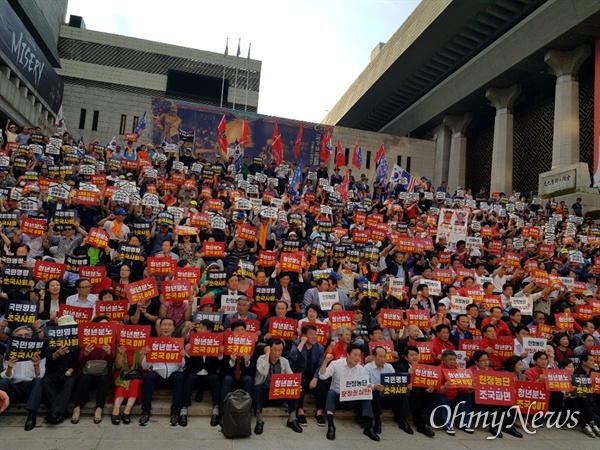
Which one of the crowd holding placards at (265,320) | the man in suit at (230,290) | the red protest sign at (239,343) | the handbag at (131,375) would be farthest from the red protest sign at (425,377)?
the handbag at (131,375)

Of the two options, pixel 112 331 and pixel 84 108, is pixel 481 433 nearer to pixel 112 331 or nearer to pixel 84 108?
pixel 112 331

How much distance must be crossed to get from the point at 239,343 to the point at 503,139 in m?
29.1

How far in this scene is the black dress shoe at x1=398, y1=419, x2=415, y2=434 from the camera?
659 cm

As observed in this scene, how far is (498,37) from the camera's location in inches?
1192

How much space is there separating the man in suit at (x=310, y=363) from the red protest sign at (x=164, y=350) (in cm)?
171

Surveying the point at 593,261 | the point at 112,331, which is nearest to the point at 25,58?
the point at 112,331

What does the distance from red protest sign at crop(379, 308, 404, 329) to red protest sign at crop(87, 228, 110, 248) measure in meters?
5.61

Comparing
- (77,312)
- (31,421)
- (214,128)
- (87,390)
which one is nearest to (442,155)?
(214,128)

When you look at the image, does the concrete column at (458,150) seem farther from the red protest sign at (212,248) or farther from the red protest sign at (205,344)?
the red protest sign at (205,344)

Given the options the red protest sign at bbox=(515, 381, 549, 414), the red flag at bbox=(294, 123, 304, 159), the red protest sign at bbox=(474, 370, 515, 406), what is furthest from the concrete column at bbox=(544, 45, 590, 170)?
the red protest sign at bbox=(474, 370, 515, 406)

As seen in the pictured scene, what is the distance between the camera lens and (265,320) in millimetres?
8047

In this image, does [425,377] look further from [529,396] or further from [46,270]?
[46,270]

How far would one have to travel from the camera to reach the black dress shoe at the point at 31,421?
557 cm

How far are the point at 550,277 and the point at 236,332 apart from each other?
8.39 meters
